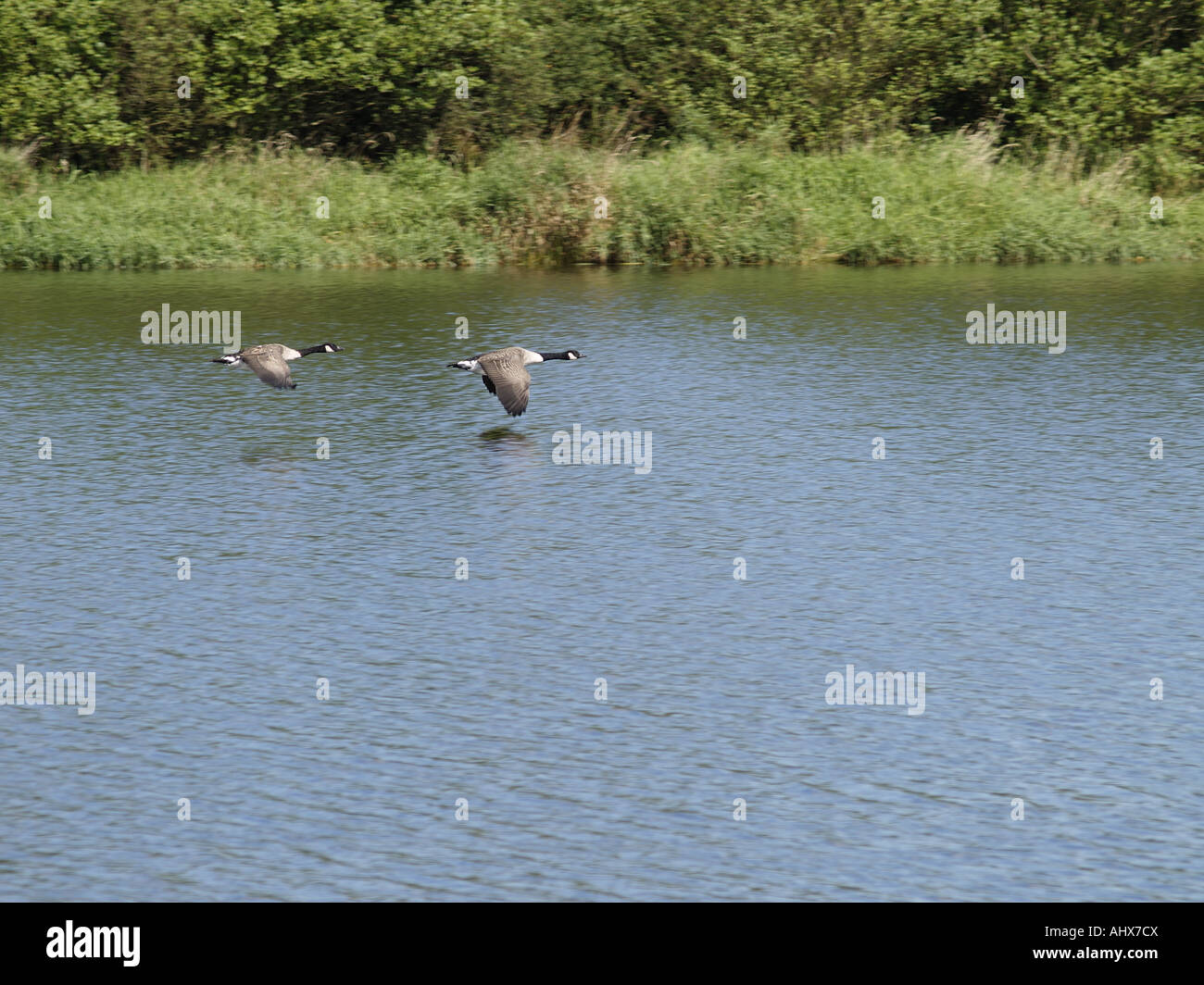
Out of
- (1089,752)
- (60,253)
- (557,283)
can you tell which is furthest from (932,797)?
(60,253)

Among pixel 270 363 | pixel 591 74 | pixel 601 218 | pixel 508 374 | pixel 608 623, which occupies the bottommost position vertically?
pixel 608 623

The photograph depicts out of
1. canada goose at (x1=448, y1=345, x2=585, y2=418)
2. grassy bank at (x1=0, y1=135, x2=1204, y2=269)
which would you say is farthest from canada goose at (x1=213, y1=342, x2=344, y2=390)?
grassy bank at (x1=0, y1=135, x2=1204, y2=269)

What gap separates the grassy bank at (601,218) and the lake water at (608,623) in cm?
952

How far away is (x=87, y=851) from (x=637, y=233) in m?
25.1

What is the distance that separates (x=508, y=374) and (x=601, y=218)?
16368 millimetres

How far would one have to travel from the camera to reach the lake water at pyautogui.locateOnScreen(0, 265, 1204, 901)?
25.5 feet

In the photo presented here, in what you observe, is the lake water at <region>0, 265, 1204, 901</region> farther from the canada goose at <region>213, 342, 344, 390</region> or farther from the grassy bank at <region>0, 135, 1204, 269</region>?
the grassy bank at <region>0, 135, 1204, 269</region>

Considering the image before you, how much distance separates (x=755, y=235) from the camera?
3156 centimetres

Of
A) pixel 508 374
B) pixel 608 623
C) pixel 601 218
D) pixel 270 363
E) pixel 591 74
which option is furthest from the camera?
pixel 591 74

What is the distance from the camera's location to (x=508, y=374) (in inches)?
626

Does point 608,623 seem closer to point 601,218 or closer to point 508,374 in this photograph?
point 508,374

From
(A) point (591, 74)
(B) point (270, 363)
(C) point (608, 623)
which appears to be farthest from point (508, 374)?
(A) point (591, 74)

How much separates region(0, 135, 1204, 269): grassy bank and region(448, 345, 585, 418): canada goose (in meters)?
15.1

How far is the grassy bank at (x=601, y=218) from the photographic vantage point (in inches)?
1235
